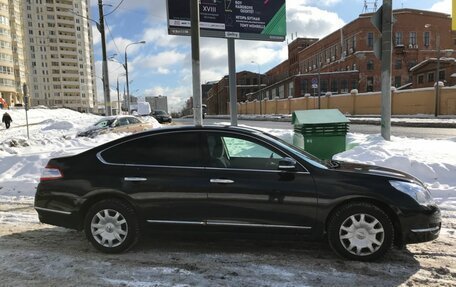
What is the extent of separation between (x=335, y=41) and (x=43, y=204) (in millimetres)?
79037

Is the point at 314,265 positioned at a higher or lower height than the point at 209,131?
lower

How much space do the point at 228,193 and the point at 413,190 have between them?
207 centimetres

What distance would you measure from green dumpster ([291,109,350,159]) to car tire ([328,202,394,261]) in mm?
5685

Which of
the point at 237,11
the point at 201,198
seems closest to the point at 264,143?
the point at 201,198

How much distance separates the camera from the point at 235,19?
14.2m

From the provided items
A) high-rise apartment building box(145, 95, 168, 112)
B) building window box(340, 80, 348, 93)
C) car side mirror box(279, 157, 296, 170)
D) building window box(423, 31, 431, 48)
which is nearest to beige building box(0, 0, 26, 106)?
high-rise apartment building box(145, 95, 168, 112)

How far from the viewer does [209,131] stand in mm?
4863

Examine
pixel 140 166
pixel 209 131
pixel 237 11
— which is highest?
pixel 237 11

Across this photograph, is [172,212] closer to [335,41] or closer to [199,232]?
[199,232]

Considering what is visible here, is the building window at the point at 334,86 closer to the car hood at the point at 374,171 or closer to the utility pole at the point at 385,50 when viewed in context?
the utility pole at the point at 385,50

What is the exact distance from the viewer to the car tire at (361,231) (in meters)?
4.32

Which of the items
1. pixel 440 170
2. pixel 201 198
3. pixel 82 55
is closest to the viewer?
pixel 201 198

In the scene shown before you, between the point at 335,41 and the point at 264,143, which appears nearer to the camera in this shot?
the point at 264,143

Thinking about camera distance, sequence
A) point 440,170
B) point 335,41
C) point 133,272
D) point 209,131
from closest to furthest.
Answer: point 133,272, point 209,131, point 440,170, point 335,41
